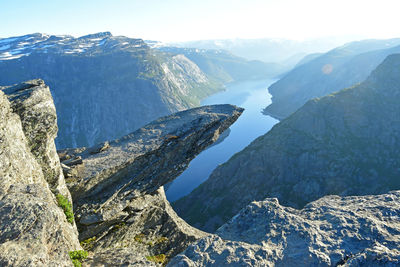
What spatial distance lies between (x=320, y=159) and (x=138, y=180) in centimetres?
10175

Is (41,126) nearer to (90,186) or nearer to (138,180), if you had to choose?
(90,186)

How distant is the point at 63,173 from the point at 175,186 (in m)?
132

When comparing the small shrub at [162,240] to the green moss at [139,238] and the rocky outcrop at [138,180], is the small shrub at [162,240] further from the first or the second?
the green moss at [139,238]

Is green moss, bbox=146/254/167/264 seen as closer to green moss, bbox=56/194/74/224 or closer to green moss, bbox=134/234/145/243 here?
green moss, bbox=134/234/145/243

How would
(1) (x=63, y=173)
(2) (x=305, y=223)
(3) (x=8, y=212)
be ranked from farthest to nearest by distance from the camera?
(1) (x=63, y=173)
(2) (x=305, y=223)
(3) (x=8, y=212)

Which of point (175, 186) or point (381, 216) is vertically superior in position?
point (381, 216)

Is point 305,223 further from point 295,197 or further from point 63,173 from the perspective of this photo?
point 295,197

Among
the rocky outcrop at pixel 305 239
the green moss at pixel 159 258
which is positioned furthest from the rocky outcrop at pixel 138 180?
the rocky outcrop at pixel 305 239

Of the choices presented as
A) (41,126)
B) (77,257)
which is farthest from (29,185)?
(41,126)

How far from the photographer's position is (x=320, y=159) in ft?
345

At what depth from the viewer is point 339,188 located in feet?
303

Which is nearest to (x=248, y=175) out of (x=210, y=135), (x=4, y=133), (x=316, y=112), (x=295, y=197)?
(x=295, y=197)

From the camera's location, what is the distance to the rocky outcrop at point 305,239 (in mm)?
12570

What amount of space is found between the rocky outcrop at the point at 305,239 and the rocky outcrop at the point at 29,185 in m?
6.58
